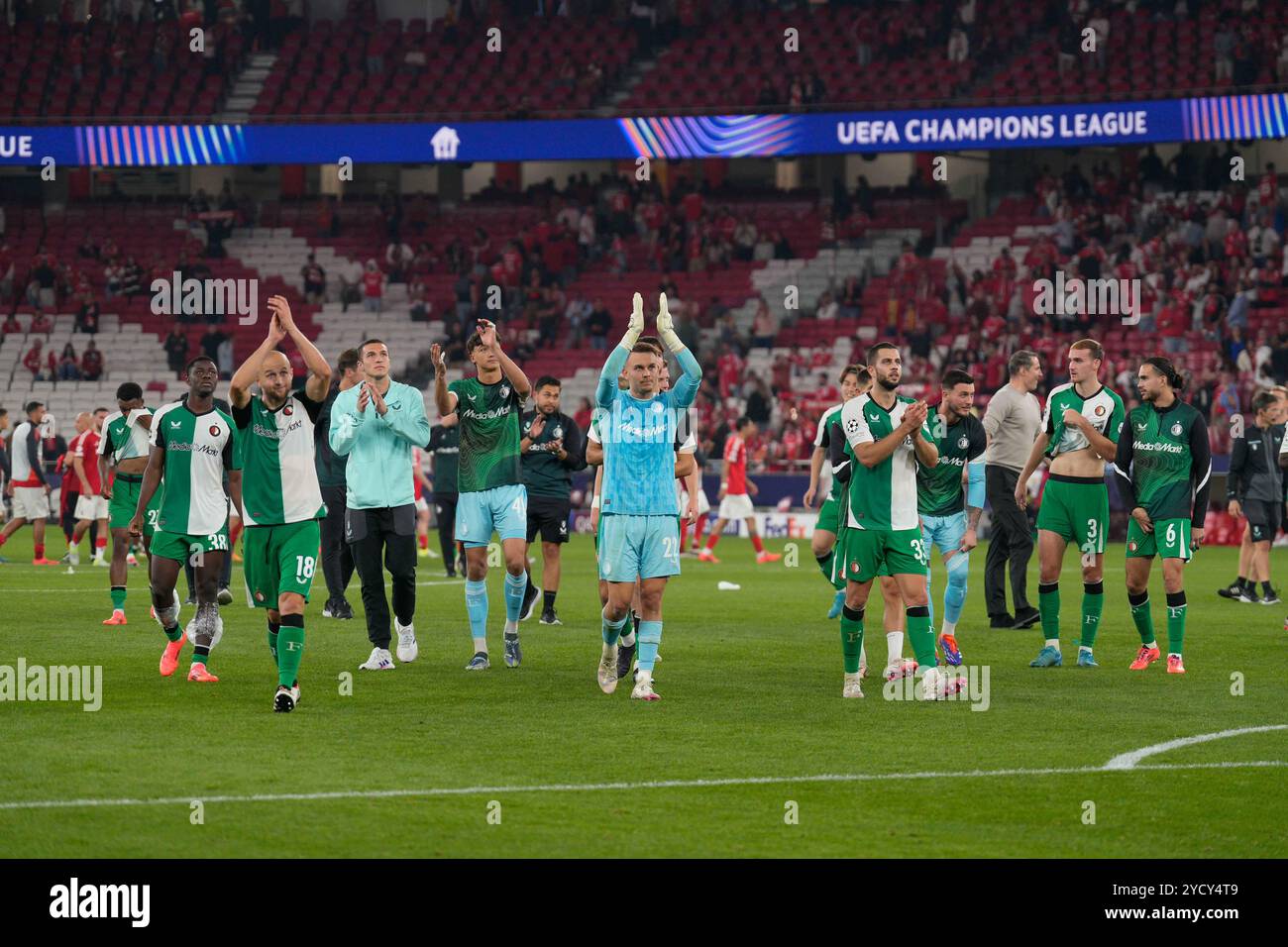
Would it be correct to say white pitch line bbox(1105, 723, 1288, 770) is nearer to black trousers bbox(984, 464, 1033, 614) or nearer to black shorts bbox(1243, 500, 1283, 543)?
black trousers bbox(984, 464, 1033, 614)

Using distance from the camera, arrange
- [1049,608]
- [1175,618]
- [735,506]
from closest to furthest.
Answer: [1175,618] → [1049,608] → [735,506]

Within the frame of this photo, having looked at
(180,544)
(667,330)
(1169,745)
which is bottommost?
(1169,745)

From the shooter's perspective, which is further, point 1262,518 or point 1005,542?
point 1262,518

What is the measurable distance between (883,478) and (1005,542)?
5.72 m

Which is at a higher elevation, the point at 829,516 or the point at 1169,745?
the point at 829,516

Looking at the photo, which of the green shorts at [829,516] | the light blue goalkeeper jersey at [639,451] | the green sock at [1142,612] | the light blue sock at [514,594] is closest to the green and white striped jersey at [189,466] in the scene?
the light blue sock at [514,594]

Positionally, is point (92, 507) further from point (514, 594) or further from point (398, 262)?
point (398, 262)

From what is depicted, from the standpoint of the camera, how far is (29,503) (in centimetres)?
2636

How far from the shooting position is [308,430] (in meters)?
11.8

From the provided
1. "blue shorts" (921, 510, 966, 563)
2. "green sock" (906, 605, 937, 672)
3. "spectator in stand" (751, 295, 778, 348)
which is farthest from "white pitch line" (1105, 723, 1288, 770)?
"spectator in stand" (751, 295, 778, 348)

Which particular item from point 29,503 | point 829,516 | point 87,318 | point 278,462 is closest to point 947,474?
point 829,516

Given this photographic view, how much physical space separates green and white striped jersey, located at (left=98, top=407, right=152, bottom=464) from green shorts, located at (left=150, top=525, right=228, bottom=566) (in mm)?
4605

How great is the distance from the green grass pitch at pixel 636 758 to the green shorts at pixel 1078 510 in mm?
1035
